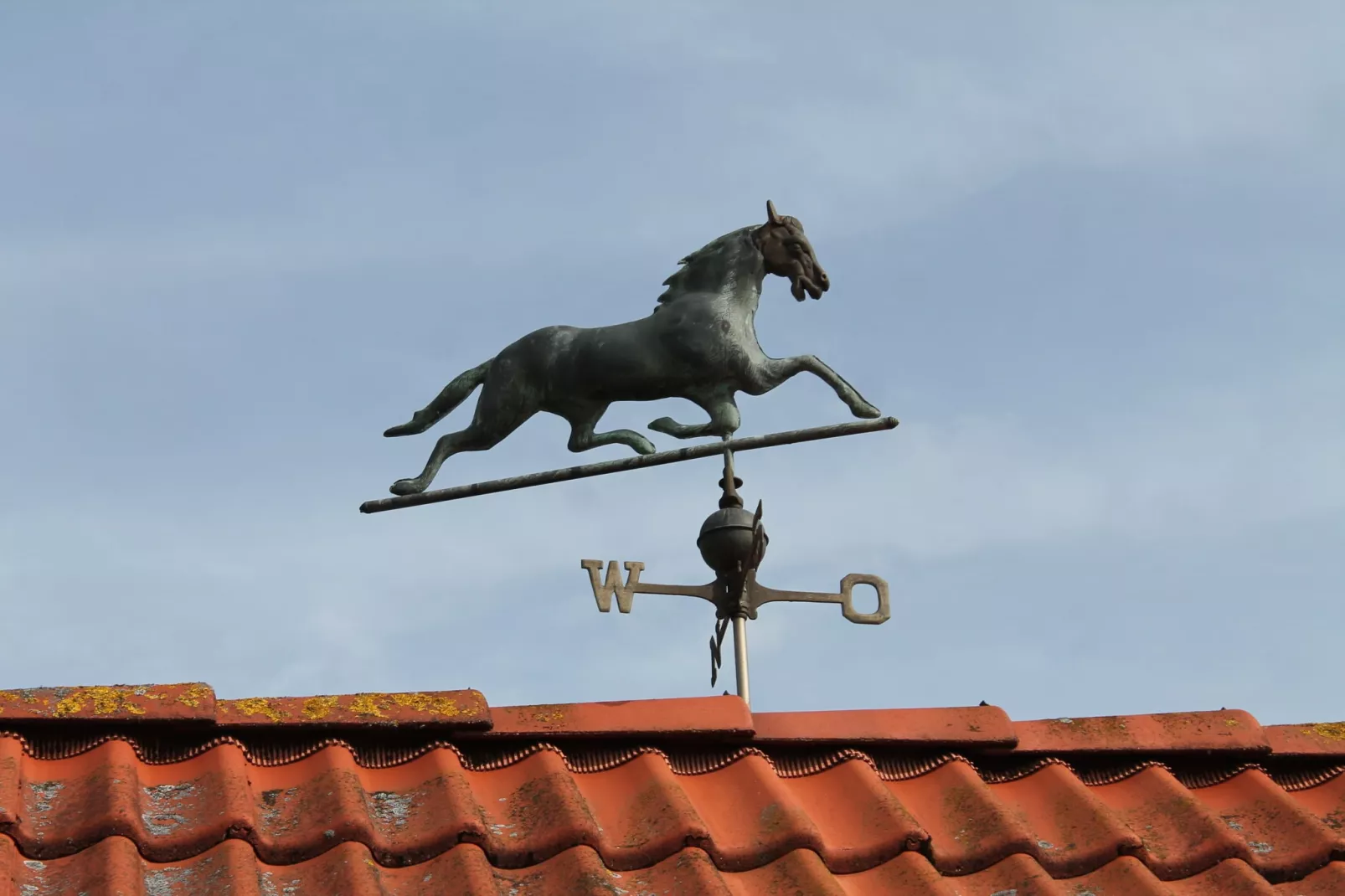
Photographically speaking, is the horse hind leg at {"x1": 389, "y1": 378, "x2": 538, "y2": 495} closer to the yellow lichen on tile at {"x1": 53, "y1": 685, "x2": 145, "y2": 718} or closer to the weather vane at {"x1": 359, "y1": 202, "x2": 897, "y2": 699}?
the weather vane at {"x1": 359, "y1": 202, "x2": 897, "y2": 699}

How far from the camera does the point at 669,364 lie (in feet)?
13.9

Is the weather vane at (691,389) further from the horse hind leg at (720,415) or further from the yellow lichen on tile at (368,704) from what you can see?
the yellow lichen on tile at (368,704)

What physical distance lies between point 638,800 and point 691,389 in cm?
132

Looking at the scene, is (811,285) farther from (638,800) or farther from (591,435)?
(638,800)

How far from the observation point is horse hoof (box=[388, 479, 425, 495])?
4227mm

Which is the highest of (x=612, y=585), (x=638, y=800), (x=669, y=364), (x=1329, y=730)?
(x=669, y=364)

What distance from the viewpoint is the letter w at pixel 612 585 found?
4.25 metres

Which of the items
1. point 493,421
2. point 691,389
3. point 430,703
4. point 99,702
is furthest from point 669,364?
point 99,702

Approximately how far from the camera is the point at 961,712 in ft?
11.7

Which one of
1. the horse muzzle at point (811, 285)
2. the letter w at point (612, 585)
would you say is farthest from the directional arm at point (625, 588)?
the horse muzzle at point (811, 285)

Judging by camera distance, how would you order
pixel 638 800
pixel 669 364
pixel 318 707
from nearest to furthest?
pixel 638 800 → pixel 318 707 → pixel 669 364

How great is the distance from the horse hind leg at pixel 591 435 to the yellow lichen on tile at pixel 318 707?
3.97ft

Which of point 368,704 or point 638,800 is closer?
point 638,800

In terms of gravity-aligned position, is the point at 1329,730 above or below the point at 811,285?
below
